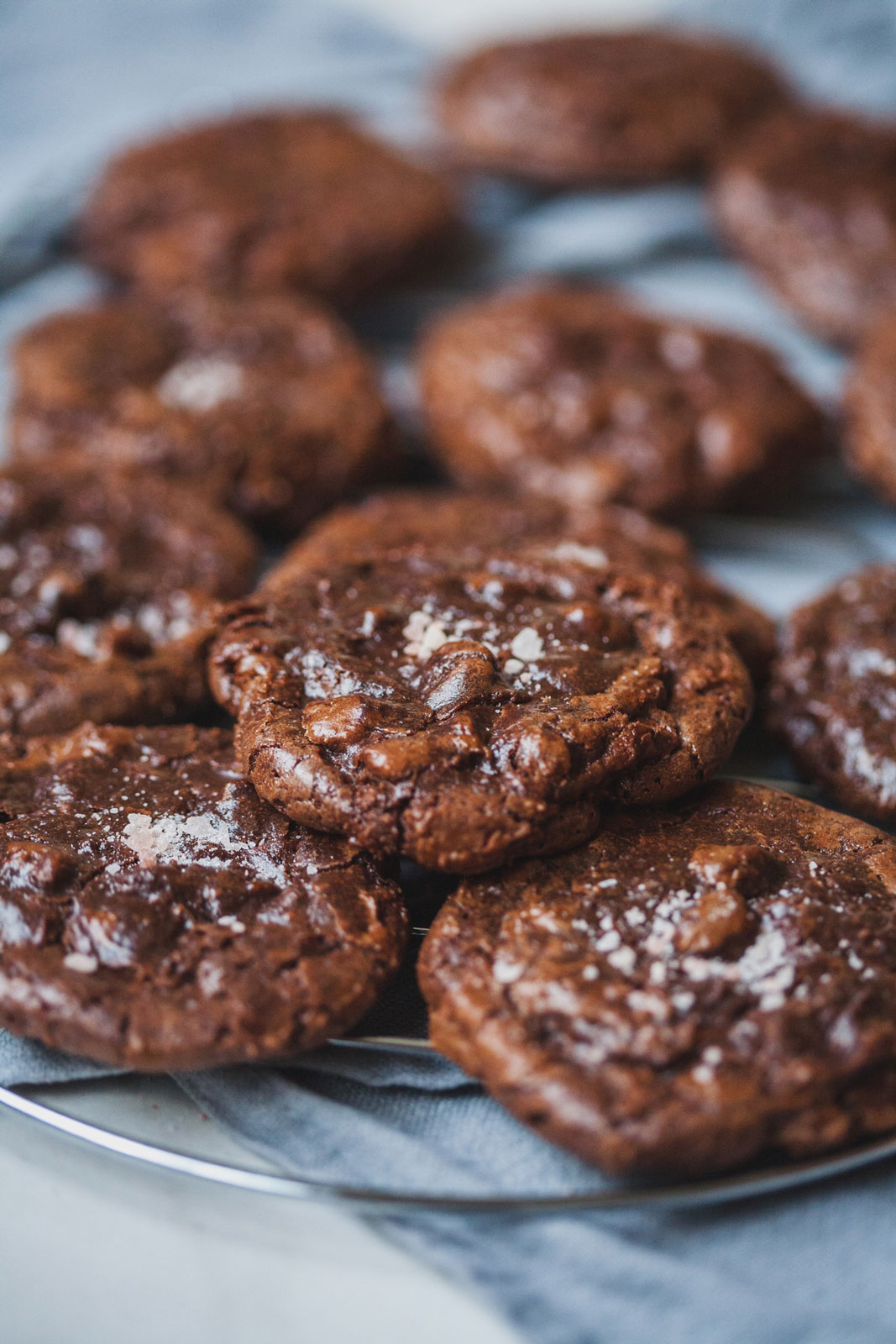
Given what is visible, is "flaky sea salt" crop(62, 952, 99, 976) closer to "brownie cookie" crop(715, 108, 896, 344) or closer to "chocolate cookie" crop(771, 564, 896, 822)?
"chocolate cookie" crop(771, 564, 896, 822)

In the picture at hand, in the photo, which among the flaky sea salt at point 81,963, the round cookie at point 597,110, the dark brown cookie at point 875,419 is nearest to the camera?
the flaky sea salt at point 81,963

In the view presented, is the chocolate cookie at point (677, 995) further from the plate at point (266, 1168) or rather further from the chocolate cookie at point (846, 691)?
the chocolate cookie at point (846, 691)

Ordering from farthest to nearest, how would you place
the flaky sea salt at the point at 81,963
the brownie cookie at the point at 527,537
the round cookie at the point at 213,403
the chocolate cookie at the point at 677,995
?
the round cookie at the point at 213,403 → the brownie cookie at the point at 527,537 → the flaky sea salt at the point at 81,963 → the chocolate cookie at the point at 677,995

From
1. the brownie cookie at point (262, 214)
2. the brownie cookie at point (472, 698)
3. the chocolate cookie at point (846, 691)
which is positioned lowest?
the chocolate cookie at point (846, 691)

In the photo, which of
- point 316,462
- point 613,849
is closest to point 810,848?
point 613,849

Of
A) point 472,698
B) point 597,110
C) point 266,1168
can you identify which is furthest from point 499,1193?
point 597,110

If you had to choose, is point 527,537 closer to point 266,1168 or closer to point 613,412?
point 613,412

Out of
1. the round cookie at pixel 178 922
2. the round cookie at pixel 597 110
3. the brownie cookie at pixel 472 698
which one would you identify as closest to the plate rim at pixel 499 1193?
the round cookie at pixel 178 922

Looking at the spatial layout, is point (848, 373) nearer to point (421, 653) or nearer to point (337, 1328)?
point (421, 653)
